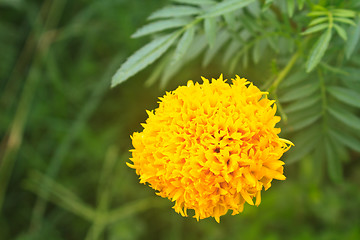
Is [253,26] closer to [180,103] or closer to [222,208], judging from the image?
[180,103]

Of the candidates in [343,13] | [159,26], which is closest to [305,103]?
[343,13]

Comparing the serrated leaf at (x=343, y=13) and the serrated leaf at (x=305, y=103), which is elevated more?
the serrated leaf at (x=343, y=13)

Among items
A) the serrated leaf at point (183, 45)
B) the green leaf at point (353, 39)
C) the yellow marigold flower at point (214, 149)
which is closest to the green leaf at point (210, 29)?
the serrated leaf at point (183, 45)

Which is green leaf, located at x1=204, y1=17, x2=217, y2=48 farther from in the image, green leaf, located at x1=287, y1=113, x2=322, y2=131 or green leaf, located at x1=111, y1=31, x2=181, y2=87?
green leaf, located at x1=287, y1=113, x2=322, y2=131

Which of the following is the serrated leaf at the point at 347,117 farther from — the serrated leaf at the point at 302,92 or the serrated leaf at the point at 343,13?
the serrated leaf at the point at 343,13

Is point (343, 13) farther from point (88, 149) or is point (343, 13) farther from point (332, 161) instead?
point (88, 149)

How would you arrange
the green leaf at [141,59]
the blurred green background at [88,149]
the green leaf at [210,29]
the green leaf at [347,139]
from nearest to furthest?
1. the green leaf at [141,59]
2. the green leaf at [210,29]
3. the green leaf at [347,139]
4. the blurred green background at [88,149]
